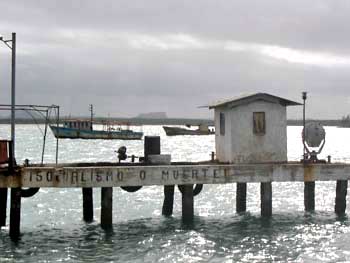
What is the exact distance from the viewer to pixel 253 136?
26.4m

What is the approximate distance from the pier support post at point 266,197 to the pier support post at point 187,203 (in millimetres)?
3439

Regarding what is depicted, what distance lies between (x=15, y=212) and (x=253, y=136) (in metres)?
10.5

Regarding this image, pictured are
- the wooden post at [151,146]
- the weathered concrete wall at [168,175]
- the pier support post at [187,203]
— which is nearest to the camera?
the weathered concrete wall at [168,175]

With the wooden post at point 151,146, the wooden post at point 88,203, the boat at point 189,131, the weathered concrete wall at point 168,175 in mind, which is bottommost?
the wooden post at point 88,203

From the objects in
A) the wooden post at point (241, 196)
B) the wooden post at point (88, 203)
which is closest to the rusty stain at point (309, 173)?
the wooden post at point (241, 196)

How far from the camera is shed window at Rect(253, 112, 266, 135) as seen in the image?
26.4 metres

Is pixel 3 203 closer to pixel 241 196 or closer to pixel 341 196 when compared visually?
pixel 241 196

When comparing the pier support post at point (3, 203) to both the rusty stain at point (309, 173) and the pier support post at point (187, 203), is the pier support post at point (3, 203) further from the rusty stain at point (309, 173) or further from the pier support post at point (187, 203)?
the rusty stain at point (309, 173)

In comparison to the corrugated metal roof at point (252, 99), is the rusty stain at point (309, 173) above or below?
below

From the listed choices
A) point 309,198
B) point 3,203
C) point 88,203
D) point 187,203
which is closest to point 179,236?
point 187,203

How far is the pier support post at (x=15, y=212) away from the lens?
74.5ft

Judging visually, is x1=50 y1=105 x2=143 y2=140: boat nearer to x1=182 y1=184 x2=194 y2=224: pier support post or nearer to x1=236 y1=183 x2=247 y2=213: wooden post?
x1=236 y1=183 x2=247 y2=213: wooden post

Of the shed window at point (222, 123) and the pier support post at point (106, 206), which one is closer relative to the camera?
the pier support post at point (106, 206)

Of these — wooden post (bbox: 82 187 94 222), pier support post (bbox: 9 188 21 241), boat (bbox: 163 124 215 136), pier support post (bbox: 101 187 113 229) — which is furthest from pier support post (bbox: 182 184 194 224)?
boat (bbox: 163 124 215 136)
